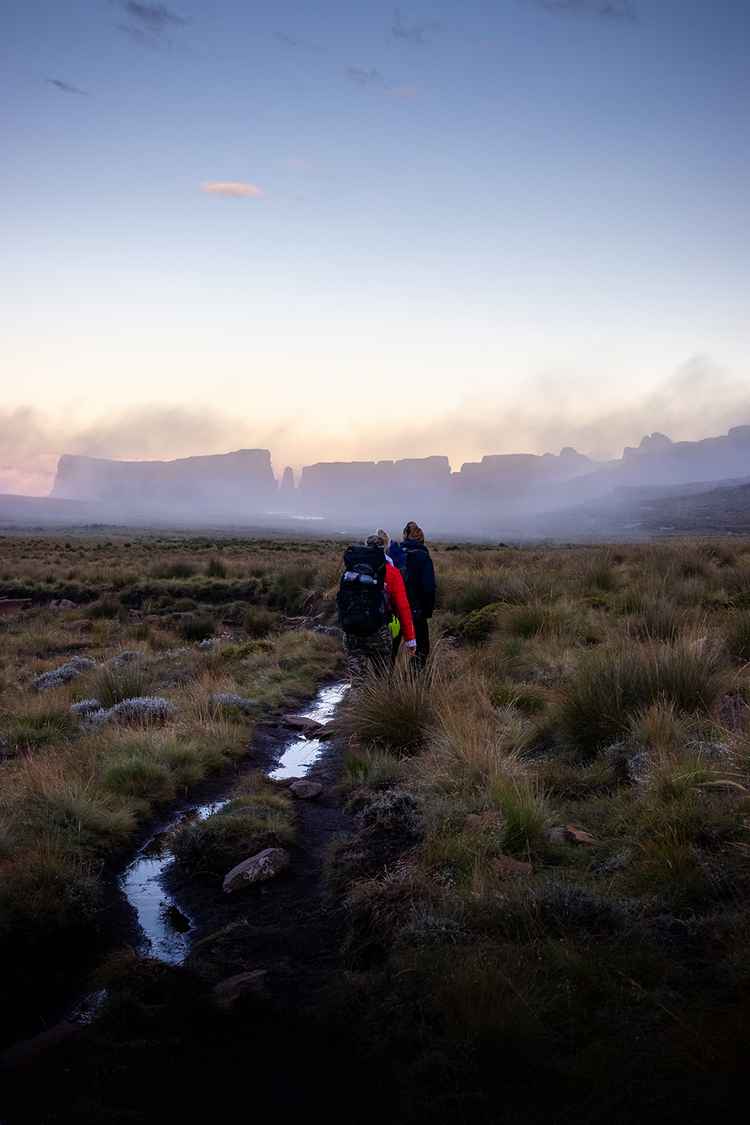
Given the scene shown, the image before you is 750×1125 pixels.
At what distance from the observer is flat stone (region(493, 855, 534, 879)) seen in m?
4.80

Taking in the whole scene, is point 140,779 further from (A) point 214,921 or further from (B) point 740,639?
(B) point 740,639

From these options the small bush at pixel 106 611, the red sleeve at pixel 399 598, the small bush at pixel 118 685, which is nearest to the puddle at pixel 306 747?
the red sleeve at pixel 399 598

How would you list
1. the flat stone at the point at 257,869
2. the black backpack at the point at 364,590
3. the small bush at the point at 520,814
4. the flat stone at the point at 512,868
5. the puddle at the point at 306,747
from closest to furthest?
the flat stone at the point at 512,868 < the small bush at the point at 520,814 < the flat stone at the point at 257,869 < the puddle at the point at 306,747 < the black backpack at the point at 364,590

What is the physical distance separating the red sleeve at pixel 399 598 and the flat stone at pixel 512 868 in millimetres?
4829

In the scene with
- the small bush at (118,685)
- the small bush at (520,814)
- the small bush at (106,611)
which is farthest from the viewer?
the small bush at (106,611)

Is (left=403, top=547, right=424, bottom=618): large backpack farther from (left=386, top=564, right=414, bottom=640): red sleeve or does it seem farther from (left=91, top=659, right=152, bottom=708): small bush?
(left=91, top=659, right=152, bottom=708): small bush

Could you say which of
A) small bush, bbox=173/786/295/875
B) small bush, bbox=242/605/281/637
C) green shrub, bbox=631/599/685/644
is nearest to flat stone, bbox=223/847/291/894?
small bush, bbox=173/786/295/875

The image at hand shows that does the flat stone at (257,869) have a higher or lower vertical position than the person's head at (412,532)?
lower

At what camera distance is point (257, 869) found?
5.75 m

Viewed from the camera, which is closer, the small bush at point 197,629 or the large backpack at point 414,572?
the large backpack at point 414,572

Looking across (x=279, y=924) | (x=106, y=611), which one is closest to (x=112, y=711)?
(x=279, y=924)

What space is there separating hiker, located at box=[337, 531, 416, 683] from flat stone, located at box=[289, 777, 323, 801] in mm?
1891

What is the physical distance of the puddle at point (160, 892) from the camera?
491cm

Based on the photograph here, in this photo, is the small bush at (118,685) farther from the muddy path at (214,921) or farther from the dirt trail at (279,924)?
Result: the dirt trail at (279,924)
